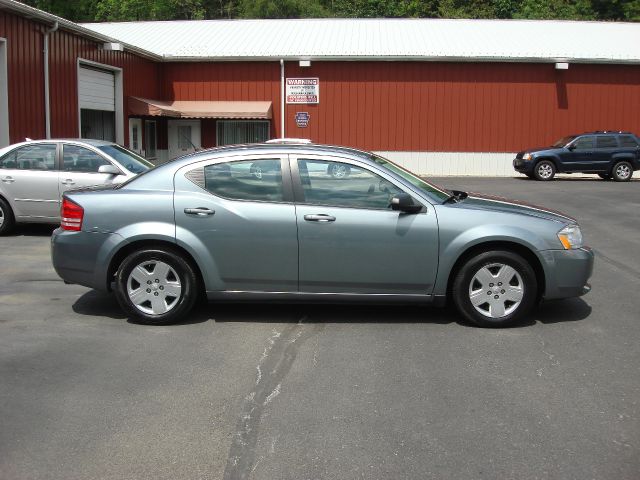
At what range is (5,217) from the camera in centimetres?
1152

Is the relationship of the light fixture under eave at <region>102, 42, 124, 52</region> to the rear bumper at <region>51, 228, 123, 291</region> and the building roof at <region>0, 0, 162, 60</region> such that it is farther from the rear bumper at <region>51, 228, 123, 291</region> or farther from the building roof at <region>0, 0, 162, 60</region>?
the rear bumper at <region>51, 228, 123, 291</region>

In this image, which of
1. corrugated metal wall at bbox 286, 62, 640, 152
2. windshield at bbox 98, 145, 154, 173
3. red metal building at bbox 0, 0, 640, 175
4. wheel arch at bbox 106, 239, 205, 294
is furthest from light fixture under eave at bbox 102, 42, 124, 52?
wheel arch at bbox 106, 239, 205, 294

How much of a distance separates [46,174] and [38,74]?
734cm

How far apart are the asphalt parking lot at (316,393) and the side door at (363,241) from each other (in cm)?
42

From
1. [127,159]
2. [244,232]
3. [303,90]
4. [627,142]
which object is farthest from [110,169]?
[627,142]

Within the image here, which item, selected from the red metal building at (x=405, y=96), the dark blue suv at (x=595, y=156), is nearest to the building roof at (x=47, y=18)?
the red metal building at (x=405, y=96)

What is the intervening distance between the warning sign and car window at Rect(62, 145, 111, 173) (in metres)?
18.1

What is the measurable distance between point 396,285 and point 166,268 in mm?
2030

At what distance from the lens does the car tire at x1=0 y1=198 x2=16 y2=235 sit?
11.5 meters

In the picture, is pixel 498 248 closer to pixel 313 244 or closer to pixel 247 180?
pixel 313 244

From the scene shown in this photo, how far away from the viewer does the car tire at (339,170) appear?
21.4 feet

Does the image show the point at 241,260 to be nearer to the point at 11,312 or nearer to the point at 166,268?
the point at 166,268

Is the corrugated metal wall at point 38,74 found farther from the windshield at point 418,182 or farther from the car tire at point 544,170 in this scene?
the car tire at point 544,170

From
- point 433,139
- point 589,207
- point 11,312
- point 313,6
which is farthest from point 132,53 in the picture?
point 313,6
